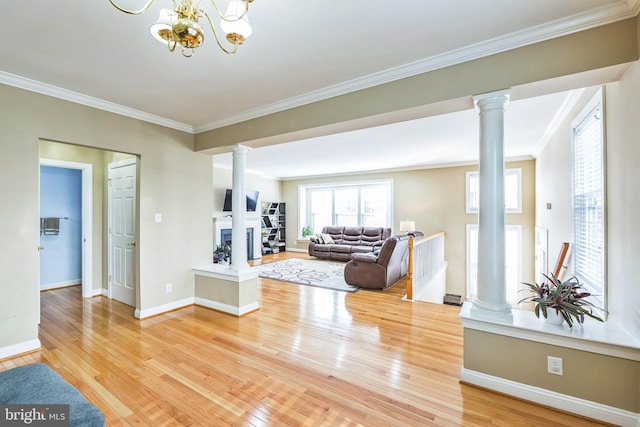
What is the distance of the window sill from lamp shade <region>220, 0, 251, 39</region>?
2.42m

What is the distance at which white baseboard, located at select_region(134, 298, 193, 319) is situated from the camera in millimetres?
3566

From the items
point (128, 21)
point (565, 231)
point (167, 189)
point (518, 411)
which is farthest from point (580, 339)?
point (167, 189)

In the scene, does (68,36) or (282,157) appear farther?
(282,157)

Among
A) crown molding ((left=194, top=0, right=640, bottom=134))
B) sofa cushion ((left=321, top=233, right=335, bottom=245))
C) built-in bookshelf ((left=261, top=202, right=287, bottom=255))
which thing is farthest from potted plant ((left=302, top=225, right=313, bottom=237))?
crown molding ((left=194, top=0, right=640, bottom=134))

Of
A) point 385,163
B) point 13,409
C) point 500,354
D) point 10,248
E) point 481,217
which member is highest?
point 385,163

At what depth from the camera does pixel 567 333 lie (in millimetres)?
1868

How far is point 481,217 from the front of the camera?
7.31 ft

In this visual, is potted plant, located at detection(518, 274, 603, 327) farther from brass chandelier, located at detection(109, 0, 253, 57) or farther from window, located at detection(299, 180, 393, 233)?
window, located at detection(299, 180, 393, 233)

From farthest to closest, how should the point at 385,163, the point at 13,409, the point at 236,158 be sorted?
the point at 385,163 < the point at 236,158 < the point at 13,409

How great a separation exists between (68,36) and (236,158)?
6.49 feet

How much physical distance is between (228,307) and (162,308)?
904mm

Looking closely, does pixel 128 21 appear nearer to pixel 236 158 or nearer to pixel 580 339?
pixel 236 158

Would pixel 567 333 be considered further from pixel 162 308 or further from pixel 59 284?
pixel 59 284

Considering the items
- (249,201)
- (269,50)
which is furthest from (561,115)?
(249,201)
